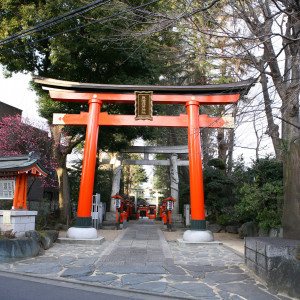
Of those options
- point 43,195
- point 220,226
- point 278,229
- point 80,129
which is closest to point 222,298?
point 278,229

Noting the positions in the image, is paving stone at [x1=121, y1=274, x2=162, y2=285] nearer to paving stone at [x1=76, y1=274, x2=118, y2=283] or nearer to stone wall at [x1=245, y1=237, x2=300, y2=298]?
paving stone at [x1=76, y1=274, x2=118, y2=283]

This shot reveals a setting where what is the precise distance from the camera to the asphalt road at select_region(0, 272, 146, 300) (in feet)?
13.8

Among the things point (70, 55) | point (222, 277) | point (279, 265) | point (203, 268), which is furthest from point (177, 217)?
point (279, 265)

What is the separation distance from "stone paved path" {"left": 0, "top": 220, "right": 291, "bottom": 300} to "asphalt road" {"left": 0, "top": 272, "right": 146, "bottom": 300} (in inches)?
14.0

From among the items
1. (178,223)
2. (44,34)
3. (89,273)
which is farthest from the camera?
(178,223)

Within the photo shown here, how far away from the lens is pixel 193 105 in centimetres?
1136

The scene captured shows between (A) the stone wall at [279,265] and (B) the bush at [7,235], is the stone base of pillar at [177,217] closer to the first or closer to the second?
(B) the bush at [7,235]

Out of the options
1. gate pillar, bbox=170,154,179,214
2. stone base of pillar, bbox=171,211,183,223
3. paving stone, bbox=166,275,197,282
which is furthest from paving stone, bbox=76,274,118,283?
gate pillar, bbox=170,154,179,214

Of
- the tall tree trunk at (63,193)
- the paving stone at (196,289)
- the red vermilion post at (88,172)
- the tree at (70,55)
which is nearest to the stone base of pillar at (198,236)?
the red vermilion post at (88,172)

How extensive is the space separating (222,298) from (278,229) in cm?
543

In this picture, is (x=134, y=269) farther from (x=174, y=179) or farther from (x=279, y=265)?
(x=174, y=179)

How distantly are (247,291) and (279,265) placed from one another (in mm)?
665

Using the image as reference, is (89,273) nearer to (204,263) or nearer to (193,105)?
(204,263)

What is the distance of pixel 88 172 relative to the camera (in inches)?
418
